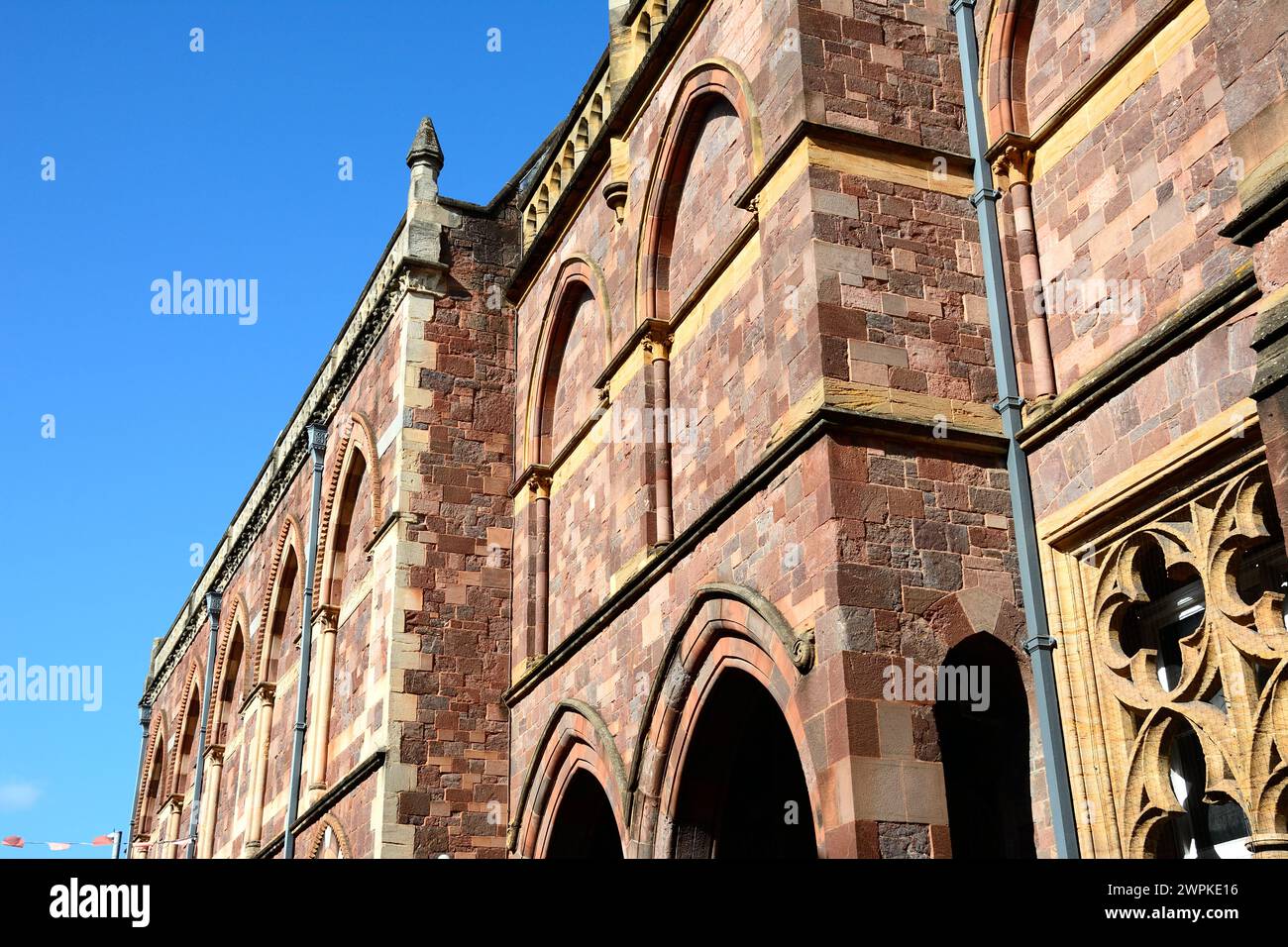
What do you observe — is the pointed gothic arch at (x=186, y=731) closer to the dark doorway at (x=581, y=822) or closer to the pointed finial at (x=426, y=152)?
the pointed finial at (x=426, y=152)

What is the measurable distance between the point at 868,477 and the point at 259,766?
15.4m

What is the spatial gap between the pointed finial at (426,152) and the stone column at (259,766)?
887cm

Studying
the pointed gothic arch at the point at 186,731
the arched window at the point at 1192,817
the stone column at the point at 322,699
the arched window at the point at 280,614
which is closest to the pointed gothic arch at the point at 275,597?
the arched window at the point at 280,614

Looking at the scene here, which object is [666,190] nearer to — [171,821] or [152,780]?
[171,821]

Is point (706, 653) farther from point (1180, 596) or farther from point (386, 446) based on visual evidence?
point (386, 446)

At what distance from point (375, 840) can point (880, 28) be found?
930cm

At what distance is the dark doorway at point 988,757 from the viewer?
10047mm

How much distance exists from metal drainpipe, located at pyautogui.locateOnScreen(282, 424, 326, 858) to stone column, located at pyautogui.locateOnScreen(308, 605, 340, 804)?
140 mm

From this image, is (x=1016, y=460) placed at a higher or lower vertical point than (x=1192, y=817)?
→ higher

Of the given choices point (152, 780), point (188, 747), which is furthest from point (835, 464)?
point (152, 780)

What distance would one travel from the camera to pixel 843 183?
435 inches

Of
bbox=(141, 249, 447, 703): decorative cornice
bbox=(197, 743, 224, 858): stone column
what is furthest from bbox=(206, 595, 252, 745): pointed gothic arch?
bbox=(141, 249, 447, 703): decorative cornice

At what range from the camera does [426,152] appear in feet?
63.6
